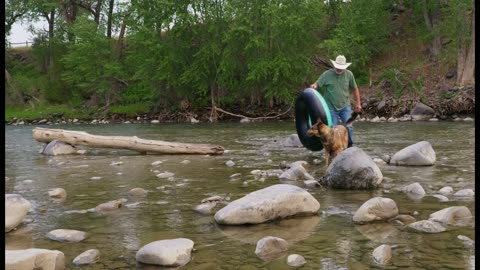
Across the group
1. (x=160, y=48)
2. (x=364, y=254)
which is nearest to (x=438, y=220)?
(x=364, y=254)

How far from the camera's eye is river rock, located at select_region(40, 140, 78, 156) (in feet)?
40.7

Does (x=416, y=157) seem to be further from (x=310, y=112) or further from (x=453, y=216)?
(x=453, y=216)

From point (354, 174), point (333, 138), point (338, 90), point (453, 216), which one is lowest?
point (453, 216)

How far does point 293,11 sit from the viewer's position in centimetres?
3192

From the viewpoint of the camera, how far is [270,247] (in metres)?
3.98

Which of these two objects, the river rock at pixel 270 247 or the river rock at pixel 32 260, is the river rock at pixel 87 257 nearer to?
the river rock at pixel 32 260

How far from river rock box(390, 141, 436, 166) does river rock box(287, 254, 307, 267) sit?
565 cm

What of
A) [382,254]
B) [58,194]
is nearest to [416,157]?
[382,254]

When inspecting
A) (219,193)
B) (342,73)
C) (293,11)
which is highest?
(293,11)

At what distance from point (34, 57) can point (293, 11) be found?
28775mm

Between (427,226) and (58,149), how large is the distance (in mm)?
10095

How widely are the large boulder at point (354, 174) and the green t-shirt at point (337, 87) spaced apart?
324 centimetres

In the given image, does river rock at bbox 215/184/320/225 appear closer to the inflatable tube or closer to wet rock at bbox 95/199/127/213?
wet rock at bbox 95/199/127/213

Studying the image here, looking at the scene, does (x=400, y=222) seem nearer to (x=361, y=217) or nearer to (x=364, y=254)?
(x=361, y=217)
